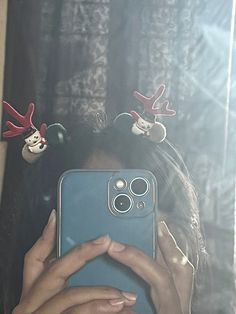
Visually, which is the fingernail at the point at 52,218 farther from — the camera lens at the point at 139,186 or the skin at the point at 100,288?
the camera lens at the point at 139,186

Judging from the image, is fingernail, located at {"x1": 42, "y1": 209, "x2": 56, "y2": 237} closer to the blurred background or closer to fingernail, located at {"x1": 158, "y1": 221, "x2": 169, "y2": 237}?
the blurred background

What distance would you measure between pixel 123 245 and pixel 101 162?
9.3 inches

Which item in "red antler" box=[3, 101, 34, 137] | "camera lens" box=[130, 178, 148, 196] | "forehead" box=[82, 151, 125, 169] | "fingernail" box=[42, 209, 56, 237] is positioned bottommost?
"fingernail" box=[42, 209, 56, 237]

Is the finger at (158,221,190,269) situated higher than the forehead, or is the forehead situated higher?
the forehead

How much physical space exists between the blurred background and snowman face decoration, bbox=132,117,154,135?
0.16 feet

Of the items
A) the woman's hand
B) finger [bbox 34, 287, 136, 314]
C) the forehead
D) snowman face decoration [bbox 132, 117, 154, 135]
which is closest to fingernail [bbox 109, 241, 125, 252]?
the woman's hand

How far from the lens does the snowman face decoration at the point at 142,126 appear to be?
1554 millimetres

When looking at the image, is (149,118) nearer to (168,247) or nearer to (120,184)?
(120,184)

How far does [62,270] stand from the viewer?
4.87 feet

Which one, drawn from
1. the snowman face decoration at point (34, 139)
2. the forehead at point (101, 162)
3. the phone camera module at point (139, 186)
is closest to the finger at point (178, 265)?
the phone camera module at point (139, 186)

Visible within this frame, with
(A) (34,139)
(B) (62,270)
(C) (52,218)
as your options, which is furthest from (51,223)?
(A) (34,139)

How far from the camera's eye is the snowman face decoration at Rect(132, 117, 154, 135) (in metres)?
1.55

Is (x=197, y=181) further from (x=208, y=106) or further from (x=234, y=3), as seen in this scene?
(x=234, y=3)

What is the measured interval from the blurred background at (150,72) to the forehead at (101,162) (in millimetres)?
97
